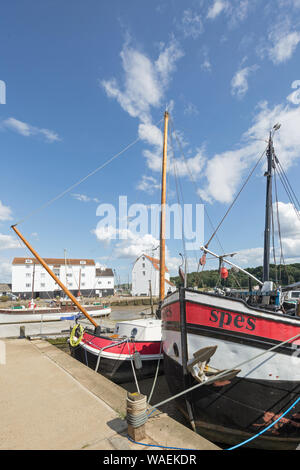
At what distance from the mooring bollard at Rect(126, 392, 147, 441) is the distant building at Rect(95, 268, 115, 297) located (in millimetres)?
64584

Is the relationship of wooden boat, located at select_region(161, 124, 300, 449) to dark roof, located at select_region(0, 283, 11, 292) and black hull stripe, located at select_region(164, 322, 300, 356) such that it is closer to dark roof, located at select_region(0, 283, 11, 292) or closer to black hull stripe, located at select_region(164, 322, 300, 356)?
black hull stripe, located at select_region(164, 322, 300, 356)

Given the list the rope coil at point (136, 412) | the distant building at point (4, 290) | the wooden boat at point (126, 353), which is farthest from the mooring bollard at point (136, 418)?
the distant building at point (4, 290)

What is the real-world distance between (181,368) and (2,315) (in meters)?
29.2

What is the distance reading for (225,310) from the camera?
527cm

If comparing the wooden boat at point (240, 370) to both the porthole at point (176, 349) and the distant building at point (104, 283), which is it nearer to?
the porthole at point (176, 349)

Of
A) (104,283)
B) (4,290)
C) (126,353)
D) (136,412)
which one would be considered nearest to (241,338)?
(136,412)

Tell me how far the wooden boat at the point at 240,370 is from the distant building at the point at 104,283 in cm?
6359

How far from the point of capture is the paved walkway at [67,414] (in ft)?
13.0

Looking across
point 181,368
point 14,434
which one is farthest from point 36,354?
point 181,368

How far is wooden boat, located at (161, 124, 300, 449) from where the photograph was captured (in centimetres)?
499

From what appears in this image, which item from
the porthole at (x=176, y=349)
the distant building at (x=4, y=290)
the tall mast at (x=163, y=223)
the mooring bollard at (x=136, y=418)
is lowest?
the distant building at (x=4, y=290)

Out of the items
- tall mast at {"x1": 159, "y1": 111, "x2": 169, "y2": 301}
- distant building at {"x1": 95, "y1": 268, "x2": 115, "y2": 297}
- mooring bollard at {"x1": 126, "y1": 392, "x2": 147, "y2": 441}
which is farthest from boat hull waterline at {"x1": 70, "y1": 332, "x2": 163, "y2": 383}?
distant building at {"x1": 95, "y1": 268, "x2": 115, "y2": 297}
